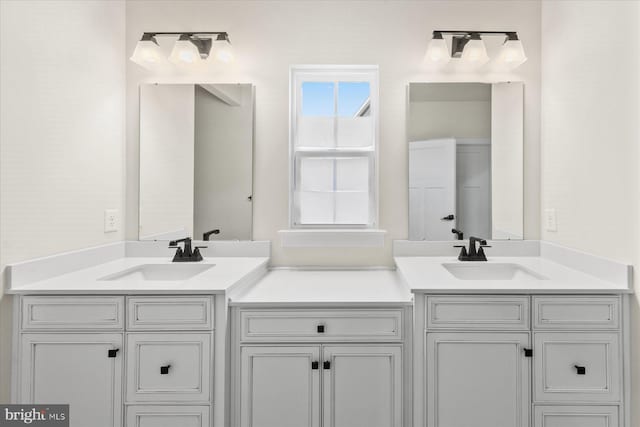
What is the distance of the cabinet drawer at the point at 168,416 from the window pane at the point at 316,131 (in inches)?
57.3

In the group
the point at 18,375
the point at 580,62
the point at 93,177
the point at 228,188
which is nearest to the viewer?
the point at 18,375

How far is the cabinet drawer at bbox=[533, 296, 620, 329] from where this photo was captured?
4.88 feet

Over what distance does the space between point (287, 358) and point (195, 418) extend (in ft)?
1.37

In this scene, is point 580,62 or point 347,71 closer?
point 580,62

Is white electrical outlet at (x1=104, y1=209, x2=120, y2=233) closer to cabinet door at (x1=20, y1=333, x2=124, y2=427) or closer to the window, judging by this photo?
cabinet door at (x1=20, y1=333, x2=124, y2=427)

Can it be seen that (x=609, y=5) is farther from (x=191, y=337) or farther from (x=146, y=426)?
(x=146, y=426)

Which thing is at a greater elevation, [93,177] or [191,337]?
[93,177]

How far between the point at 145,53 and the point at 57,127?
2.22 feet

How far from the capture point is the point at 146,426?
1.50 meters

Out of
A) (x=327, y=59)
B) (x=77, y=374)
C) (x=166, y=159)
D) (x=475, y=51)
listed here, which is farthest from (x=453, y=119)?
(x=77, y=374)

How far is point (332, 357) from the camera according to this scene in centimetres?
154

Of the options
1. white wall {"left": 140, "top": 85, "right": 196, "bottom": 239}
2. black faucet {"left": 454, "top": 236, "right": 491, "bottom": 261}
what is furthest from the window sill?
white wall {"left": 140, "top": 85, "right": 196, "bottom": 239}

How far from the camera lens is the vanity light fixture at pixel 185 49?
2.11 m

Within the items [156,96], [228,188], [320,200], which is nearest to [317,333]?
[320,200]
